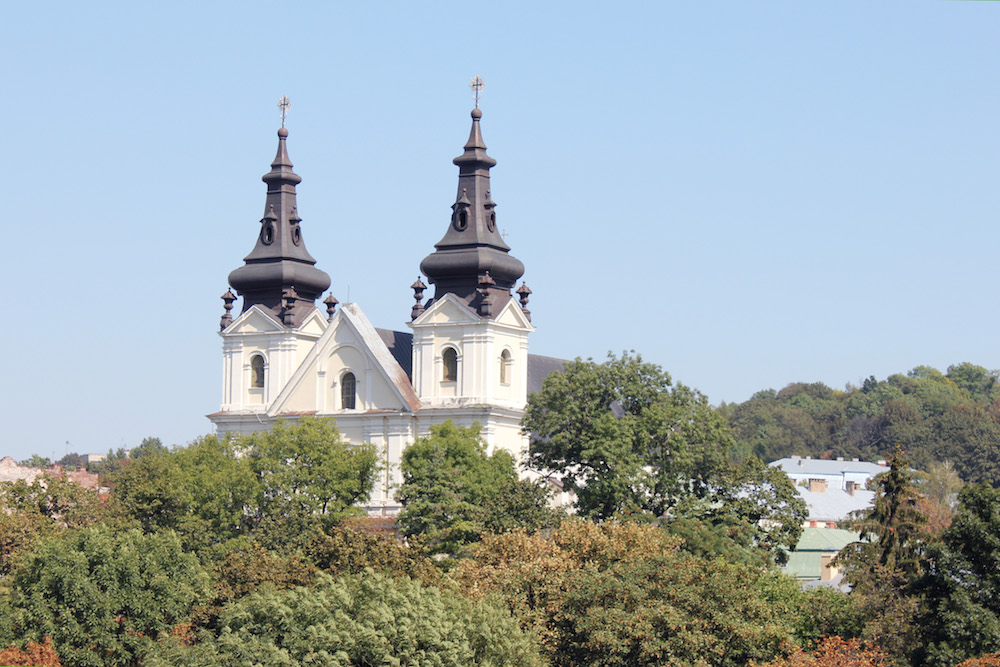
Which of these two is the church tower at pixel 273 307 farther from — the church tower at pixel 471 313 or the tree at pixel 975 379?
the tree at pixel 975 379

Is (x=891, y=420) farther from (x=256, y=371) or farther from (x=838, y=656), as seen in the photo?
(x=838, y=656)

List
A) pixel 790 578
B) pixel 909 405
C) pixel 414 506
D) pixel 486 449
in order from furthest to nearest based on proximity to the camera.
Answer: pixel 909 405, pixel 486 449, pixel 414 506, pixel 790 578

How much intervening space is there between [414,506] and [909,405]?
112m

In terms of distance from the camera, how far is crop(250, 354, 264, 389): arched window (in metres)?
73.9

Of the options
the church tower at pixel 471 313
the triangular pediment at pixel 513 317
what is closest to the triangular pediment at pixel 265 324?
the church tower at pixel 471 313

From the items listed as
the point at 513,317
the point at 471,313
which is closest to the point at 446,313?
the point at 471,313

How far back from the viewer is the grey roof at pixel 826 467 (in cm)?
14450

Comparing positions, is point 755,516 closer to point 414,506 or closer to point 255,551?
point 414,506

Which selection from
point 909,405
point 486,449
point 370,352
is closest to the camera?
point 486,449

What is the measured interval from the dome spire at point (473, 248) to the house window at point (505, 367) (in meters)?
1.94

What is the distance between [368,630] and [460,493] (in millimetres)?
21862

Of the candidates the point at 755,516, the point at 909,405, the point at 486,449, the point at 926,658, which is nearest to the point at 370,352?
the point at 486,449

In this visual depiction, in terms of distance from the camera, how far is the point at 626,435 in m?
57.9

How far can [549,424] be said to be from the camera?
59375 mm
